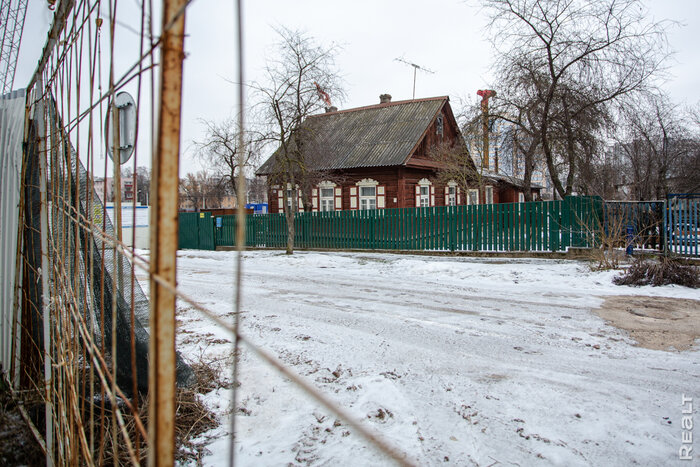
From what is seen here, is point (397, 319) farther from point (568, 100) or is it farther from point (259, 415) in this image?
point (568, 100)

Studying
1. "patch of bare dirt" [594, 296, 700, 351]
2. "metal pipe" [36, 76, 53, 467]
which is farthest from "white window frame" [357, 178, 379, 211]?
"metal pipe" [36, 76, 53, 467]

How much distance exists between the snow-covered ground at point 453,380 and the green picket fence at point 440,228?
4632 mm

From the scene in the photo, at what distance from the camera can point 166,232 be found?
0.99 m

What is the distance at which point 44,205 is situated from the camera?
2.65 meters

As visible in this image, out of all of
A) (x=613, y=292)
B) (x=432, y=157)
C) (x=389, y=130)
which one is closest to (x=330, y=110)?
(x=389, y=130)

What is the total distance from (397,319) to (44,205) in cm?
429

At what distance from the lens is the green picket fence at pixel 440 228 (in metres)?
12.0

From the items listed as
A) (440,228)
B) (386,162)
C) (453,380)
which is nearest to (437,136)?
(386,162)

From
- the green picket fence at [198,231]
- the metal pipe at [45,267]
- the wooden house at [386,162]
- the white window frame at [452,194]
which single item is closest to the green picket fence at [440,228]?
the green picket fence at [198,231]

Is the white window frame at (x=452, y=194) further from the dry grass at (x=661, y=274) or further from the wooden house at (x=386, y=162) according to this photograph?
the dry grass at (x=661, y=274)

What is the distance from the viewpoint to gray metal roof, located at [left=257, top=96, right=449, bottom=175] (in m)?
23.1

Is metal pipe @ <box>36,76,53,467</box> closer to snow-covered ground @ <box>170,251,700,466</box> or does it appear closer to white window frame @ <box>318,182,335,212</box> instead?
snow-covered ground @ <box>170,251,700,466</box>

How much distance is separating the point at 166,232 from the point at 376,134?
986 inches

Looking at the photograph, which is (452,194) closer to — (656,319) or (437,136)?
(437,136)
